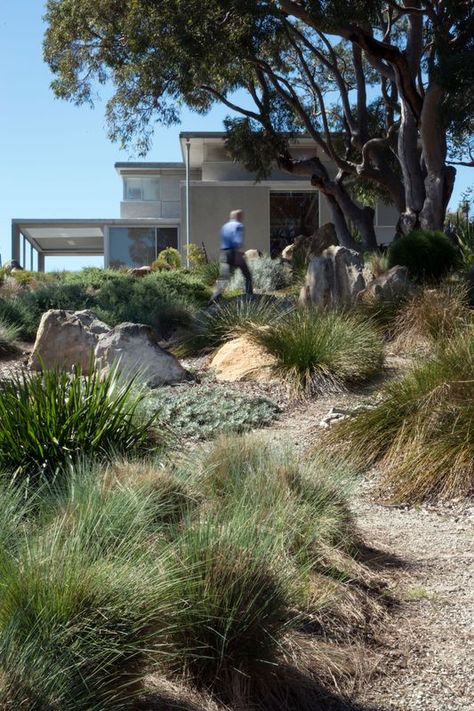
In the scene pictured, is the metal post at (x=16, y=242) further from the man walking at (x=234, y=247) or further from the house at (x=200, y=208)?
the man walking at (x=234, y=247)

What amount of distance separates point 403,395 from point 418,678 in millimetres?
3825

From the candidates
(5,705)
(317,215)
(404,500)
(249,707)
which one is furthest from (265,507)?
(317,215)

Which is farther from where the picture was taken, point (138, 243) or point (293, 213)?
point (138, 243)

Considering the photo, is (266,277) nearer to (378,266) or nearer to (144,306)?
(378,266)

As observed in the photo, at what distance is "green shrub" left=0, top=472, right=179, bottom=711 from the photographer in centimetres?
288

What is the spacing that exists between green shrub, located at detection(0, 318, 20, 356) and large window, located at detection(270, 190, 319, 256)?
21.1 meters

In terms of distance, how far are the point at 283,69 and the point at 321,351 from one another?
16.6 metres

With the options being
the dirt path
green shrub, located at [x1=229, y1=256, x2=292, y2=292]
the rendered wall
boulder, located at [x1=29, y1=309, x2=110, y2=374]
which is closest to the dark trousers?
green shrub, located at [x1=229, y1=256, x2=292, y2=292]

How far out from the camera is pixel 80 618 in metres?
3.21

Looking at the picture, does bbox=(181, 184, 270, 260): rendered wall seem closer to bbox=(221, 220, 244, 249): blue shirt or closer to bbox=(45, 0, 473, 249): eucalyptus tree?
bbox=(45, 0, 473, 249): eucalyptus tree

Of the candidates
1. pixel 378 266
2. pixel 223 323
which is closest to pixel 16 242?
pixel 378 266

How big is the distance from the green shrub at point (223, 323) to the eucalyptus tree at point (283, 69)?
6096 millimetres

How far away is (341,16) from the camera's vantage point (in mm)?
16672

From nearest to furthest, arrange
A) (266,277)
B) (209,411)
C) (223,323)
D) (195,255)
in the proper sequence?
(209,411) → (223,323) → (266,277) → (195,255)
